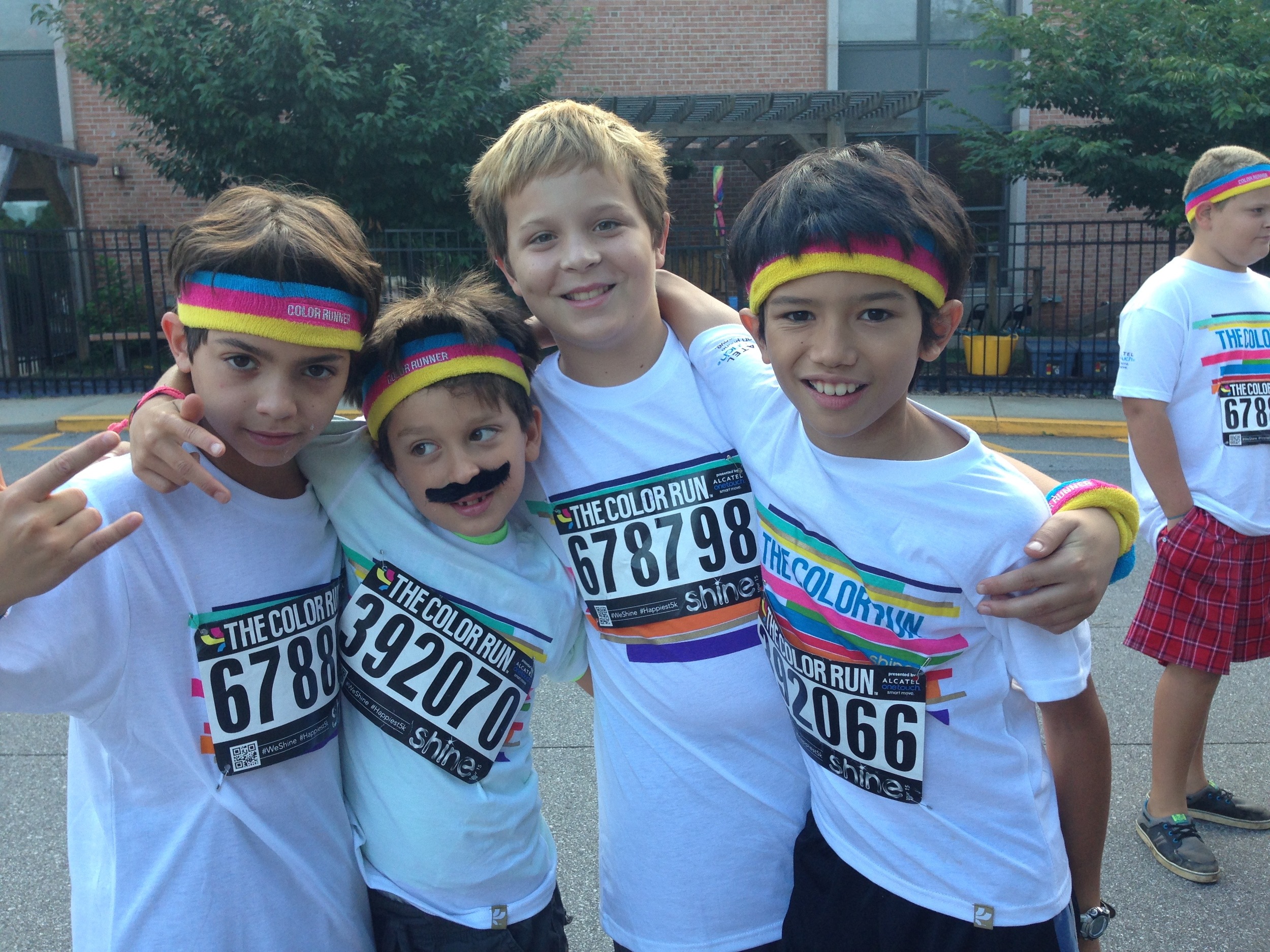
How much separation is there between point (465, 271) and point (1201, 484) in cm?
938

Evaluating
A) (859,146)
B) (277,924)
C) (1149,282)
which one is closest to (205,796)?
(277,924)

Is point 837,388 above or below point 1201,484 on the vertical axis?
above

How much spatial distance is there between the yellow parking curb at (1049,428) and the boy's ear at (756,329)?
9221mm

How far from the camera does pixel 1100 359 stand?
43.7 feet

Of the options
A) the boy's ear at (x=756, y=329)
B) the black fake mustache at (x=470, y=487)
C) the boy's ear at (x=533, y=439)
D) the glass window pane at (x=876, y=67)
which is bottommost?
the black fake mustache at (x=470, y=487)

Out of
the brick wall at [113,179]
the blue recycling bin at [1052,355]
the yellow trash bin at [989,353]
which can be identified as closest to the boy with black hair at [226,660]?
the blue recycling bin at [1052,355]

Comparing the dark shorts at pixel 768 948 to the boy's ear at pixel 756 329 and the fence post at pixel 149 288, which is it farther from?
the fence post at pixel 149 288

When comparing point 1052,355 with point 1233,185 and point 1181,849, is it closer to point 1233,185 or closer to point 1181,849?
point 1233,185

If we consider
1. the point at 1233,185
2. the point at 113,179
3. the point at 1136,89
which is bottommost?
the point at 1233,185

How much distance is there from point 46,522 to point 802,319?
1191mm

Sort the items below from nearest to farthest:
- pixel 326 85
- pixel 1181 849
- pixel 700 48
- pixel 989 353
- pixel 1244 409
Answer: pixel 1181 849
pixel 1244 409
pixel 326 85
pixel 989 353
pixel 700 48

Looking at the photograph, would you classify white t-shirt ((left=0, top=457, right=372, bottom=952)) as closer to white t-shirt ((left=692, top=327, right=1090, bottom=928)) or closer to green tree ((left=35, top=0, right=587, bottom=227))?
white t-shirt ((left=692, top=327, right=1090, bottom=928))

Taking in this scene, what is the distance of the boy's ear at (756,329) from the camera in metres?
1.83

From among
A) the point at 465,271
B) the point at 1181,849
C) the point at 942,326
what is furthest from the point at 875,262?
the point at 465,271
